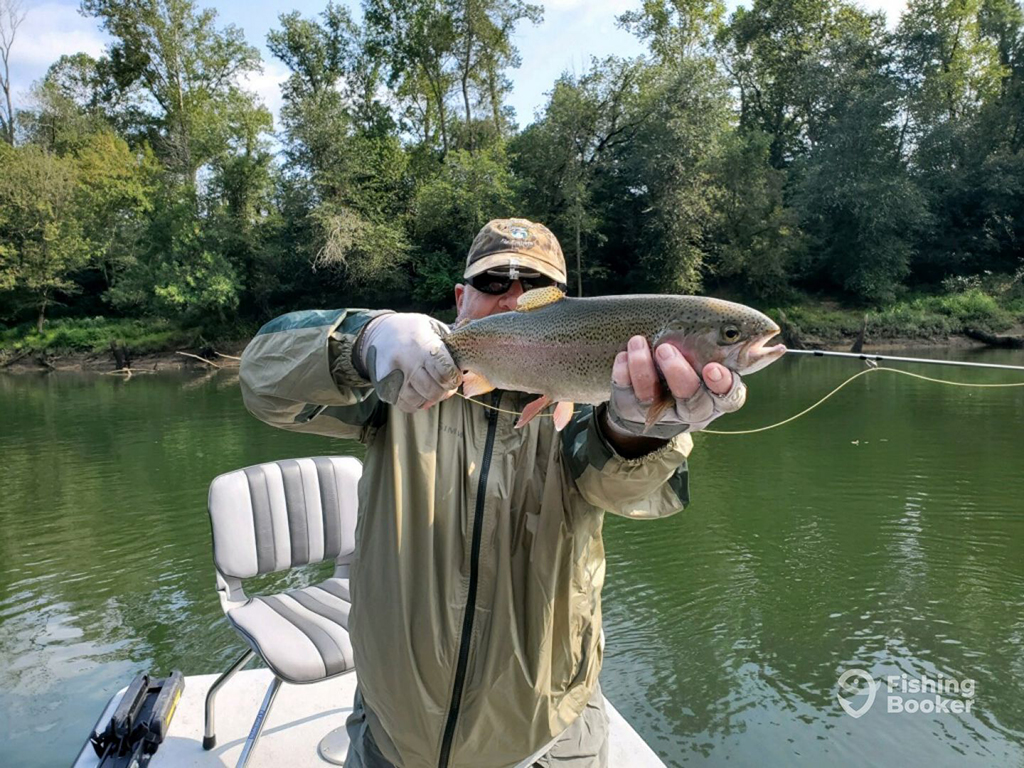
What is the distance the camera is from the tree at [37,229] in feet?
128

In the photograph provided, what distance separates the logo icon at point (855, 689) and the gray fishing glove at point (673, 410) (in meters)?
4.79

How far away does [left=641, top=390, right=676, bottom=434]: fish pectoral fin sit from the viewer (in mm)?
1851

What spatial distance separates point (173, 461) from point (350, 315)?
13.3m

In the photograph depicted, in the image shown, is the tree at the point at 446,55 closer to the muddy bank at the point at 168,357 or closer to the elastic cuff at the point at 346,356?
the muddy bank at the point at 168,357

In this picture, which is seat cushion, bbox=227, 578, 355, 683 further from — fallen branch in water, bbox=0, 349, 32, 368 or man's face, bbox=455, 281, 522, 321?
fallen branch in water, bbox=0, 349, 32, 368

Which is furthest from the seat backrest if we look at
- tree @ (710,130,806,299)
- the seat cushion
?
tree @ (710,130,806,299)

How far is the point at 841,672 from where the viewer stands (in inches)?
239

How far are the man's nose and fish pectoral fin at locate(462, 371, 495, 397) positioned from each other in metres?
0.42

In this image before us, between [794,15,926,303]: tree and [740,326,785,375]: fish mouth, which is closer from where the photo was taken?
[740,326,785,375]: fish mouth

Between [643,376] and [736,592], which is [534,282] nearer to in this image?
[643,376]

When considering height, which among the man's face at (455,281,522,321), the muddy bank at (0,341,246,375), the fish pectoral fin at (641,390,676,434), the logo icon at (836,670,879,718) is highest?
the man's face at (455,281,522,321)

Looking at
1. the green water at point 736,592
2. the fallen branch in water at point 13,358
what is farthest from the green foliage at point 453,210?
the green water at point 736,592

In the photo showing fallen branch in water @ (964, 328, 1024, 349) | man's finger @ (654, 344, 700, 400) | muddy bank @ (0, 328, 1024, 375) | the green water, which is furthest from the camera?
muddy bank @ (0, 328, 1024, 375)

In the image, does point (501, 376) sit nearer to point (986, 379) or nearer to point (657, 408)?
point (657, 408)
